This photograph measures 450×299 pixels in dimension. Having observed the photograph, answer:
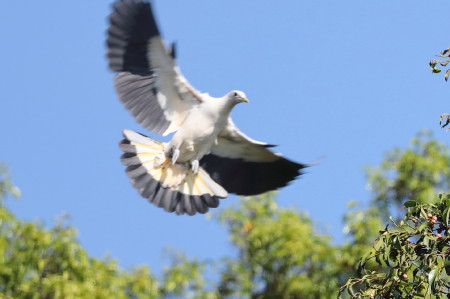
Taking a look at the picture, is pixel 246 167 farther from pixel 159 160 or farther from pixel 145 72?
pixel 145 72

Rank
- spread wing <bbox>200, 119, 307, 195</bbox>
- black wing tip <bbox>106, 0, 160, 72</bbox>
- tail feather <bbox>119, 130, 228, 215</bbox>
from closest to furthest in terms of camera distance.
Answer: black wing tip <bbox>106, 0, 160, 72</bbox> < tail feather <bbox>119, 130, 228, 215</bbox> < spread wing <bbox>200, 119, 307, 195</bbox>

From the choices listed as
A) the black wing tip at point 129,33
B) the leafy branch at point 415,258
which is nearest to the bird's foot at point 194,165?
the black wing tip at point 129,33

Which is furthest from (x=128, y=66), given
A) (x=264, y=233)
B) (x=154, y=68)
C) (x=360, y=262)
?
(x=264, y=233)

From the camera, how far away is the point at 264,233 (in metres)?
11.3

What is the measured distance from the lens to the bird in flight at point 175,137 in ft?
22.8

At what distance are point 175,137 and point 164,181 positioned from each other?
399mm

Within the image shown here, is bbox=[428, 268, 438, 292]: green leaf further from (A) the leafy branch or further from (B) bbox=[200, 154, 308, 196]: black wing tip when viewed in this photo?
(B) bbox=[200, 154, 308, 196]: black wing tip

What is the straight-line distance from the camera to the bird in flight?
6941 millimetres

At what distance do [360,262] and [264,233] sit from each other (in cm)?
786

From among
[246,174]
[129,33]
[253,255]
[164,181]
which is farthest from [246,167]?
[253,255]

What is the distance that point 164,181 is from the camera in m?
7.30

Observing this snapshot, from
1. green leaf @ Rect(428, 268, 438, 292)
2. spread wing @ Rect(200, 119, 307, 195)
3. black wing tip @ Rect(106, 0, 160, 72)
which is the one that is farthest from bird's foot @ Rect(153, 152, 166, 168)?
green leaf @ Rect(428, 268, 438, 292)

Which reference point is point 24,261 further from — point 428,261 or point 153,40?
point 428,261

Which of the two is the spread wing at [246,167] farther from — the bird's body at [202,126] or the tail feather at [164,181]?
the bird's body at [202,126]
